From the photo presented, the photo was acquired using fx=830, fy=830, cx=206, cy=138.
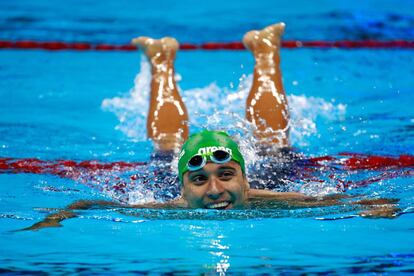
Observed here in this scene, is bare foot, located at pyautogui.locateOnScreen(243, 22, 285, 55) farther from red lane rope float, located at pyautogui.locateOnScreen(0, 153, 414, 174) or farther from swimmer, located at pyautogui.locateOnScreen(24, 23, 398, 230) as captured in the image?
red lane rope float, located at pyautogui.locateOnScreen(0, 153, 414, 174)

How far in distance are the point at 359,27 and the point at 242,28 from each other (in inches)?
43.2

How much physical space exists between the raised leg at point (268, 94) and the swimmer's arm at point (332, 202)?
94 centimetres

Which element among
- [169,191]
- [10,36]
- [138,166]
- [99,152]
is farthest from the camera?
[10,36]

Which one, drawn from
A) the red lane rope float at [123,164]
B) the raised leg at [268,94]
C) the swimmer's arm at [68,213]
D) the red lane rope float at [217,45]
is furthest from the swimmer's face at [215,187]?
the red lane rope float at [217,45]

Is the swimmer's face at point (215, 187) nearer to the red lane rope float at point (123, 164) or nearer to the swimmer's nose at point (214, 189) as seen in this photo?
the swimmer's nose at point (214, 189)

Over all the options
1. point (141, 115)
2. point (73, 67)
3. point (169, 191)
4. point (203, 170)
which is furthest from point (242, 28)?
point (203, 170)

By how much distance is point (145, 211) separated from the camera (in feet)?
11.7

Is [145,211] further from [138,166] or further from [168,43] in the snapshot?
[168,43]

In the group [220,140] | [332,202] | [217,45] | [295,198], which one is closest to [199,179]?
[220,140]

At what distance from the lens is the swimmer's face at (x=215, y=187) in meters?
3.46

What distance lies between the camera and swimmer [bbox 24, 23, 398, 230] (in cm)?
350

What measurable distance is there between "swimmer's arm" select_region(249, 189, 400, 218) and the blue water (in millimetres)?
71

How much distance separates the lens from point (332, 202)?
12.0 ft

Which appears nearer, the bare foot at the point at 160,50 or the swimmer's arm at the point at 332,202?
the swimmer's arm at the point at 332,202
